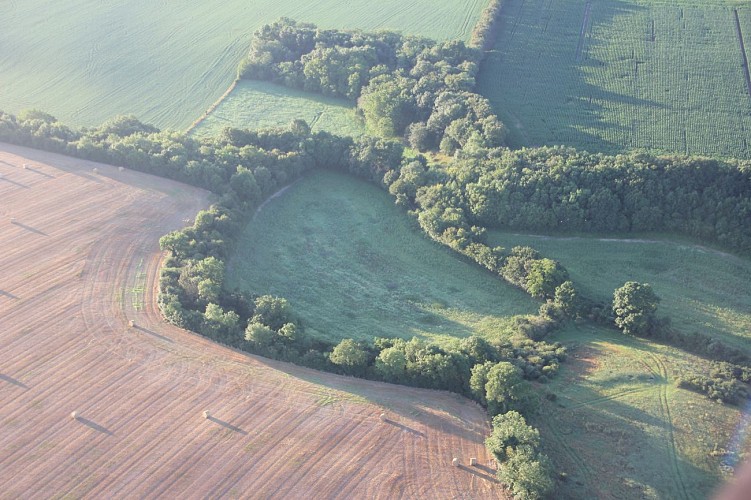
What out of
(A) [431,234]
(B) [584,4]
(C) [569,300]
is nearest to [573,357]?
(C) [569,300]

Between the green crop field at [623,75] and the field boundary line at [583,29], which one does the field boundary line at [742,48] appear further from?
the field boundary line at [583,29]

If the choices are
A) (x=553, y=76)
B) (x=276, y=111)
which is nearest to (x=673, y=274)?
(x=553, y=76)

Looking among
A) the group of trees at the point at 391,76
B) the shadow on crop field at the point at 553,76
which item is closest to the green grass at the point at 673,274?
the shadow on crop field at the point at 553,76

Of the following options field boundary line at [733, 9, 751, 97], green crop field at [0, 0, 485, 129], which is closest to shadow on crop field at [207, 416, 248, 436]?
green crop field at [0, 0, 485, 129]

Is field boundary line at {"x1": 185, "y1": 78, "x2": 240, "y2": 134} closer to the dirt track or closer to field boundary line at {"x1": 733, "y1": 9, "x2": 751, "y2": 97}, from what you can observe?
the dirt track

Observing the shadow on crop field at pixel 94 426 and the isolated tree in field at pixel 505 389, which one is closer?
the shadow on crop field at pixel 94 426

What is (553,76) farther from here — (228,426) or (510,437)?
(228,426)
